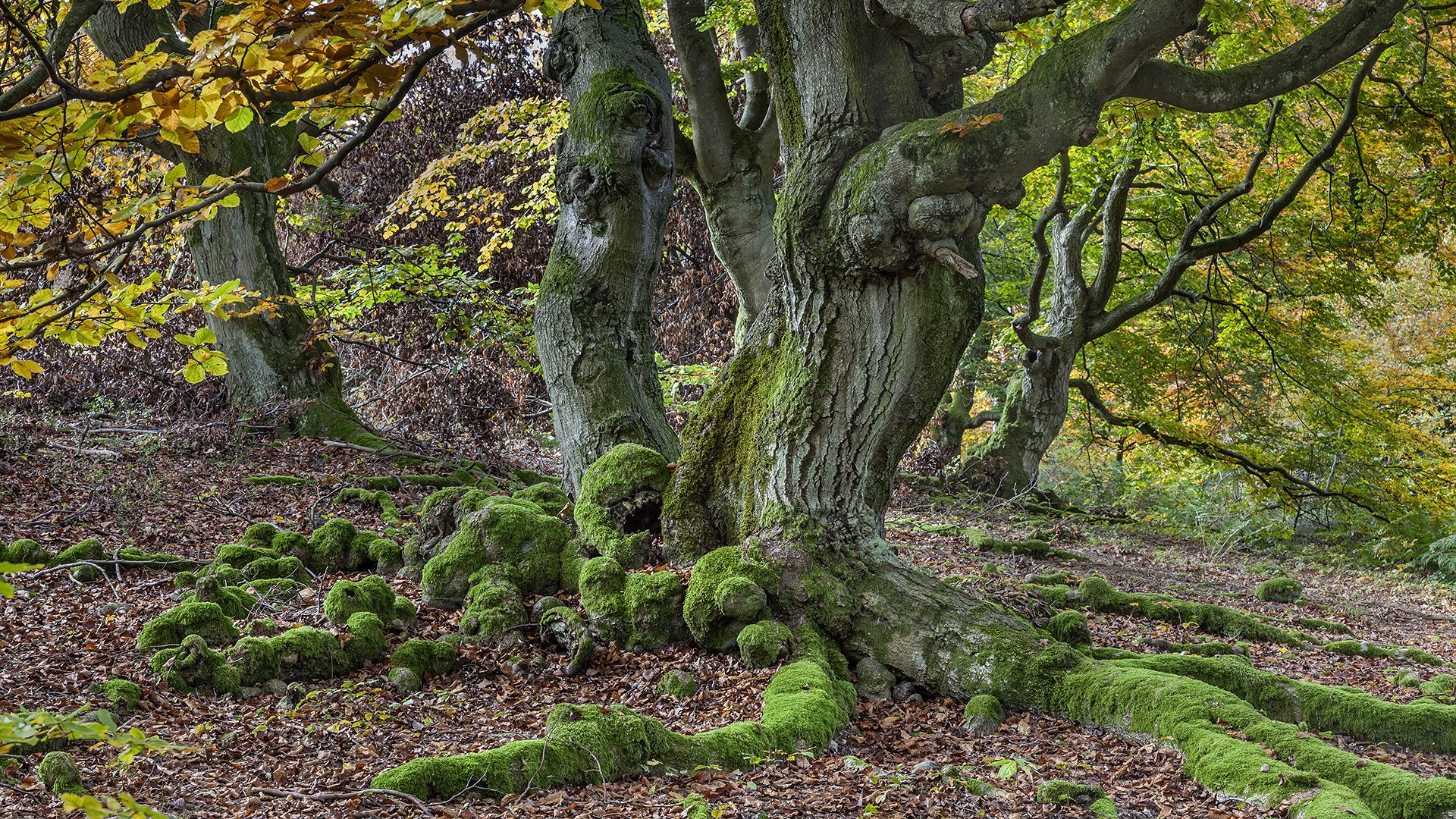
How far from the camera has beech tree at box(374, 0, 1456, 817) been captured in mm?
4398

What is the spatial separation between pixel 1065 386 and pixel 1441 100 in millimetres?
5034

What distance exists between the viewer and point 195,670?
4.50m

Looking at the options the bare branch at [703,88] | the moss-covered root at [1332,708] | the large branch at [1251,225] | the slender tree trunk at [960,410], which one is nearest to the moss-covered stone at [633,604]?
the moss-covered root at [1332,708]

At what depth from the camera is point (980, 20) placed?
4.70 metres

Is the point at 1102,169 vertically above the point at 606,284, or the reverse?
the point at 1102,169

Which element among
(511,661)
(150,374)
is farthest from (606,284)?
(150,374)

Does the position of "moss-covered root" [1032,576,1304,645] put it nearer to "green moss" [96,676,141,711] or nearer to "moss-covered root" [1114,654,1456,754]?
"moss-covered root" [1114,654,1456,754]

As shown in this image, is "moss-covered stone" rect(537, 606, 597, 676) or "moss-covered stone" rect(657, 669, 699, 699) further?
"moss-covered stone" rect(537, 606, 597, 676)

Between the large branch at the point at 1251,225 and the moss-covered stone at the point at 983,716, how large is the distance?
7295 millimetres

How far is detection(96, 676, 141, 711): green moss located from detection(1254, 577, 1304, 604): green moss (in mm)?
9484

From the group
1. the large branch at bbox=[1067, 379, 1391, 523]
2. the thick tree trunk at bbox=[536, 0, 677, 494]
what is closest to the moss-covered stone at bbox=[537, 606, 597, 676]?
the thick tree trunk at bbox=[536, 0, 677, 494]

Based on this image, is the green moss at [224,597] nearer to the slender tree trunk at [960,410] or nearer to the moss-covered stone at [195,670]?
the moss-covered stone at [195,670]

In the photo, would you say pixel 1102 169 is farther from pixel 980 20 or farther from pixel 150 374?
pixel 150 374

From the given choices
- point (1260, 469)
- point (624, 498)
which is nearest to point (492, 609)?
point (624, 498)
